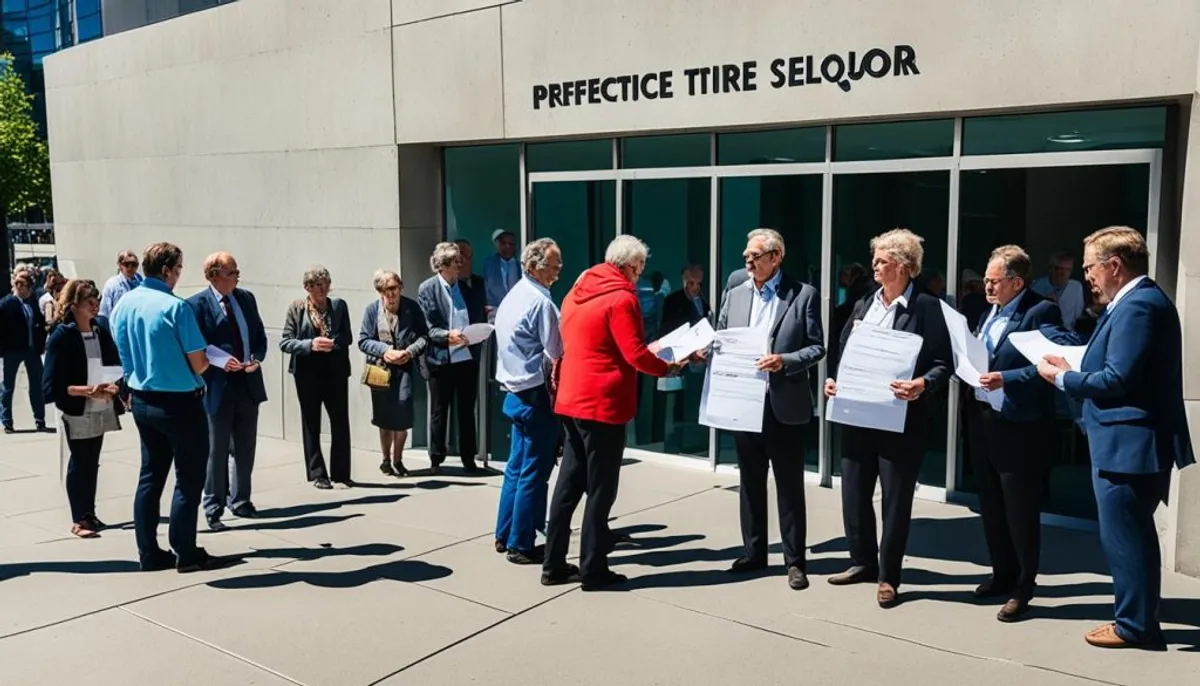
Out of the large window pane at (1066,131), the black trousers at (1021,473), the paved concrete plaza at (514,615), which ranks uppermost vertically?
the large window pane at (1066,131)

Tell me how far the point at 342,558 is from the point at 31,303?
24.6ft

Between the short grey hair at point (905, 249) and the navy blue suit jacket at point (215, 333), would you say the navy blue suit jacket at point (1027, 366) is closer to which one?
the short grey hair at point (905, 249)

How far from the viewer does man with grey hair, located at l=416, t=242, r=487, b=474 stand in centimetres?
916

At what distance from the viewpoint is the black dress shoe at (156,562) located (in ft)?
21.4

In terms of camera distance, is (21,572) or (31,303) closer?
(21,572)

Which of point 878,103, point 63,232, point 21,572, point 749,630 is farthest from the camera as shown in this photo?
point 63,232

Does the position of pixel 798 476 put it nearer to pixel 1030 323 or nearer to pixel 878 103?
pixel 1030 323

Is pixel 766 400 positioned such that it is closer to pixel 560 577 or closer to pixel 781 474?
pixel 781 474

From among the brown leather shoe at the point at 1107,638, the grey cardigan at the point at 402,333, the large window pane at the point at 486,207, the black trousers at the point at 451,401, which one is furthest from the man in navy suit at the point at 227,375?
the brown leather shoe at the point at 1107,638

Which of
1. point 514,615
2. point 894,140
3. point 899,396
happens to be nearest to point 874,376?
point 899,396

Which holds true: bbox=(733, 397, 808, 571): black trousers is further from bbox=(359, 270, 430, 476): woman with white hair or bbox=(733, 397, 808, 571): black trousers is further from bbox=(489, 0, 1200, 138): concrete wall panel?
bbox=(359, 270, 430, 476): woman with white hair

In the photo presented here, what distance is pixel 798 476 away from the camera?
616 cm

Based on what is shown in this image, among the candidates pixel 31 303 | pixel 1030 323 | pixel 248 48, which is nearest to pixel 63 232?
pixel 31 303

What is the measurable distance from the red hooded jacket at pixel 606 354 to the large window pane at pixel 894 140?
2.98m
